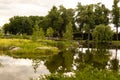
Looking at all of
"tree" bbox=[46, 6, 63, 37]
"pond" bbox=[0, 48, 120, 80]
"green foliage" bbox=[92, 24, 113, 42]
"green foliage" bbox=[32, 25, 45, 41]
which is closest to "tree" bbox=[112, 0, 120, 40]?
"green foliage" bbox=[92, 24, 113, 42]

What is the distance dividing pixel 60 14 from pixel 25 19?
1474 inches

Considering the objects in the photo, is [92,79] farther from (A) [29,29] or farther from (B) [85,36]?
(A) [29,29]

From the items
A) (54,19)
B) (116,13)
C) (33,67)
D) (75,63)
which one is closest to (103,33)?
(116,13)

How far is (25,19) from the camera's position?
458 feet

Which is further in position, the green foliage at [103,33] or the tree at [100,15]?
the tree at [100,15]

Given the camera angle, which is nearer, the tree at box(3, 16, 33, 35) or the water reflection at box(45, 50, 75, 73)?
the water reflection at box(45, 50, 75, 73)

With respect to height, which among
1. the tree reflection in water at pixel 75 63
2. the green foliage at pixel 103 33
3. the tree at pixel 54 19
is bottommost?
the tree reflection in water at pixel 75 63

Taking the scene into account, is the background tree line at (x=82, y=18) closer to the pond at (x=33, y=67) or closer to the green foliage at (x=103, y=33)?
the green foliage at (x=103, y=33)

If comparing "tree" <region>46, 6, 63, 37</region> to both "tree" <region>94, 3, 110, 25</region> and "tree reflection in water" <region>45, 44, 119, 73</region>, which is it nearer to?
"tree" <region>94, 3, 110, 25</region>

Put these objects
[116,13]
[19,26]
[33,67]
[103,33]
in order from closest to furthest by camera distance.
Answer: [33,67], [103,33], [116,13], [19,26]

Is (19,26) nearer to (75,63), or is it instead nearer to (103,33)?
(103,33)

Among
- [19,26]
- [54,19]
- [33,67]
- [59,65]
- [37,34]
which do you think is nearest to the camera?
[33,67]

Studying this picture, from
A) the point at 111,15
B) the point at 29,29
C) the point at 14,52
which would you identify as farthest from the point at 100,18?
the point at 14,52

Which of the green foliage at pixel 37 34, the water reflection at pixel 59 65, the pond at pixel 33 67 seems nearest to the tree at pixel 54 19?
the green foliage at pixel 37 34
